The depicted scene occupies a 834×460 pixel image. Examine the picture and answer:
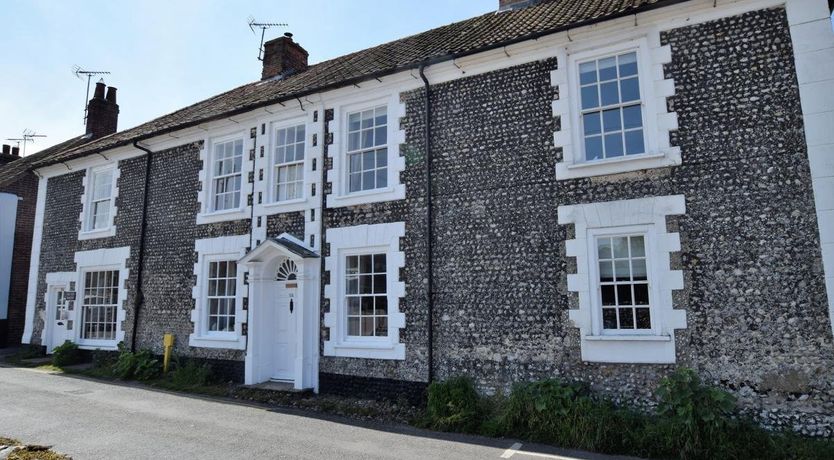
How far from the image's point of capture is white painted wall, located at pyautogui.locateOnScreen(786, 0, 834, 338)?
700 cm

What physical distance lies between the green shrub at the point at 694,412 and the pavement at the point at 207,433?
1135mm

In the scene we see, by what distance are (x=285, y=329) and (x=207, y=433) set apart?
12.7 feet

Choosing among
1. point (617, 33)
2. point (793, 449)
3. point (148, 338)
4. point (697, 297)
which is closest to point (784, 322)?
point (697, 297)

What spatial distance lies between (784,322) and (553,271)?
10.7 ft

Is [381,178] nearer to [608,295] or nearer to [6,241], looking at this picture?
[608,295]

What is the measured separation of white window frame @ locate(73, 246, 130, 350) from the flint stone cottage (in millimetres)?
591

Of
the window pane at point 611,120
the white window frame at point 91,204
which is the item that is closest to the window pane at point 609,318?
the window pane at point 611,120

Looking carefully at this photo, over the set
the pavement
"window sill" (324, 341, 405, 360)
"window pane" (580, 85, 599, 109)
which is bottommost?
the pavement

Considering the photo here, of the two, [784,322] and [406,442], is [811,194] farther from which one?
[406,442]

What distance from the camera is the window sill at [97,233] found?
14.9 m

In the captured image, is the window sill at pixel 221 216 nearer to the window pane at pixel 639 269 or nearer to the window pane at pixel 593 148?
the window pane at pixel 593 148

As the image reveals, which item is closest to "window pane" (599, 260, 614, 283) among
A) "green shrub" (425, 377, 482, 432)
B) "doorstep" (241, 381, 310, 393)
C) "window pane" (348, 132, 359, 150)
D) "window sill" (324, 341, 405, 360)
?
"green shrub" (425, 377, 482, 432)

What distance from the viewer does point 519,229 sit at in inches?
352

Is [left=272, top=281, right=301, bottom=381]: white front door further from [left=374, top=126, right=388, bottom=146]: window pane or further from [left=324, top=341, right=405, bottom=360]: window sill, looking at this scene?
[left=374, top=126, right=388, bottom=146]: window pane
